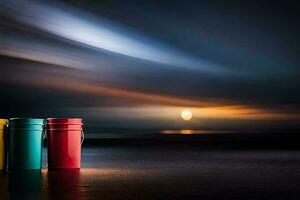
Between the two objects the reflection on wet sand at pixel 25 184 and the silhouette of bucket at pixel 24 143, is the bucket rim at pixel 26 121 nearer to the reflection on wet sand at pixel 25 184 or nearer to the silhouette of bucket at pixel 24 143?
the silhouette of bucket at pixel 24 143

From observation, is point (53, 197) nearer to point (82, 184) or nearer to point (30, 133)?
point (82, 184)

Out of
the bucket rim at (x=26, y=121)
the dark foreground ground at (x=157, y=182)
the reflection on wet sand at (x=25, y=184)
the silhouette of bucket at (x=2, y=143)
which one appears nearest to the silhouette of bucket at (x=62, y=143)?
the bucket rim at (x=26, y=121)

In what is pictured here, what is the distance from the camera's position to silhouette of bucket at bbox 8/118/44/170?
1084 cm

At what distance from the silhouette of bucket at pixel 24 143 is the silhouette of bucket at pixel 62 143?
0.33m

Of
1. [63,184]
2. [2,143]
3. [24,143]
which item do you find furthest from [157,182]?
[2,143]

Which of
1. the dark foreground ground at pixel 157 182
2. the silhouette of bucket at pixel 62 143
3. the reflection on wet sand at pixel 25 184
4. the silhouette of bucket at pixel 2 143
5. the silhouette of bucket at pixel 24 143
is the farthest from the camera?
the silhouette of bucket at pixel 62 143

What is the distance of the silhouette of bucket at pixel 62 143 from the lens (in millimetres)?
11180

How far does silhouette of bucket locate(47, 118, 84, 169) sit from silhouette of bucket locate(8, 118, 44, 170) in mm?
331

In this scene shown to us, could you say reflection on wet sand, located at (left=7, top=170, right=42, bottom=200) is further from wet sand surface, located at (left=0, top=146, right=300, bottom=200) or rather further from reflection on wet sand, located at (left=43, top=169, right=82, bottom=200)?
reflection on wet sand, located at (left=43, top=169, right=82, bottom=200)

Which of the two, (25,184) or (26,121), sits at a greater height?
(26,121)

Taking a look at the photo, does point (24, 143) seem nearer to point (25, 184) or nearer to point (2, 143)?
point (2, 143)

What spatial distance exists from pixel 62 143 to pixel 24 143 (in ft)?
2.51

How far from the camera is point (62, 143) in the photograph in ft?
36.7

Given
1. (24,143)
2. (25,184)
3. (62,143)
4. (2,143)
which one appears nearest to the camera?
(25,184)
